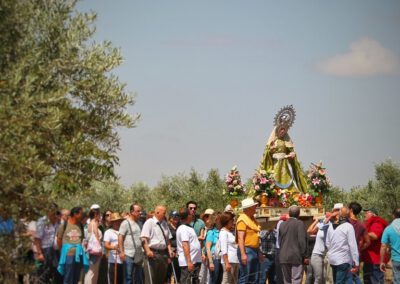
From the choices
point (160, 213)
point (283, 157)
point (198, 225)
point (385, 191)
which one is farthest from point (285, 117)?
point (385, 191)

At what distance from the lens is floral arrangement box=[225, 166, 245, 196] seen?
32.6 m

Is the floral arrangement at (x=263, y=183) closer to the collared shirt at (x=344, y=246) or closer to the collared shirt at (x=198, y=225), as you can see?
the collared shirt at (x=198, y=225)

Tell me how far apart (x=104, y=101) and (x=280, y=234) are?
7727 millimetres

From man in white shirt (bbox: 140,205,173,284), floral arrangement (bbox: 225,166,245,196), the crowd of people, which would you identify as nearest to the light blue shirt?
the crowd of people

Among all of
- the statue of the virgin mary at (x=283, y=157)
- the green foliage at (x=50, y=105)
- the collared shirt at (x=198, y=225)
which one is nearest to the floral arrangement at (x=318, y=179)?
the statue of the virgin mary at (x=283, y=157)

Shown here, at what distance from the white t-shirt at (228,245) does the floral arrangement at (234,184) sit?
40.5 ft

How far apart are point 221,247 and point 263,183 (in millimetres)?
11411

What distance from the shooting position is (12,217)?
500 inches

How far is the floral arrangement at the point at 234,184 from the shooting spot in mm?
32562

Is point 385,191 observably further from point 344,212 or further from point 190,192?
point 344,212

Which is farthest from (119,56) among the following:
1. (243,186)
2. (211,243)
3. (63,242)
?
(243,186)

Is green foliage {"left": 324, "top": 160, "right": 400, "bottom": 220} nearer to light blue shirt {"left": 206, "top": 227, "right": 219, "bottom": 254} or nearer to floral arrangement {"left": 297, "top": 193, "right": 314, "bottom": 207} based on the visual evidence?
floral arrangement {"left": 297, "top": 193, "right": 314, "bottom": 207}

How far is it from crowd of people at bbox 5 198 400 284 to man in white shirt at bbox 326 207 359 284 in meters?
0.02

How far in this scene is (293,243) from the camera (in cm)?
2019
